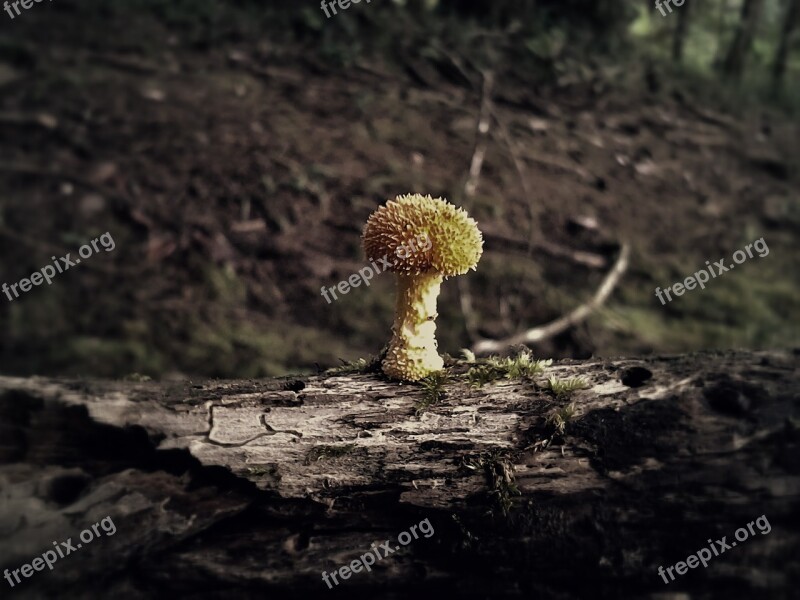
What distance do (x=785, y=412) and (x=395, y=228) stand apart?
172cm

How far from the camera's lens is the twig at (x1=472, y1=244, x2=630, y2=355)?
212 inches

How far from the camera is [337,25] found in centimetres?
886

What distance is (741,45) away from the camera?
10.9 meters

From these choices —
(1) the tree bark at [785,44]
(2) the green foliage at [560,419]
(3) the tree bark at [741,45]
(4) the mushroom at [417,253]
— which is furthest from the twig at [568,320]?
(1) the tree bark at [785,44]

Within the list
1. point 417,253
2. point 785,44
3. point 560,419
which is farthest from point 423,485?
point 785,44

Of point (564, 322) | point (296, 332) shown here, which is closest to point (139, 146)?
point (296, 332)

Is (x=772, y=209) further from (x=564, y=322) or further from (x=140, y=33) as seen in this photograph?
(x=140, y=33)

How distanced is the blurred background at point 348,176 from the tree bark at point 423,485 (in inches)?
93.2

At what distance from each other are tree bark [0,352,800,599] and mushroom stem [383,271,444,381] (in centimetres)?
12

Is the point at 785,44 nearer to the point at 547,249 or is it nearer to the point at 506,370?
the point at 547,249

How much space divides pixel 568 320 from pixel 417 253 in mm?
3591

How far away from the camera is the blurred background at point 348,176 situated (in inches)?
214

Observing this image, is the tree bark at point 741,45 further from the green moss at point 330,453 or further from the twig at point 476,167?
the green moss at point 330,453

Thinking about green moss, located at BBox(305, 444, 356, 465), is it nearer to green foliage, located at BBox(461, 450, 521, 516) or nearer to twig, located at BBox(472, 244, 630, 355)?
green foliage, located at BBox(461, 450, 521, 516)
